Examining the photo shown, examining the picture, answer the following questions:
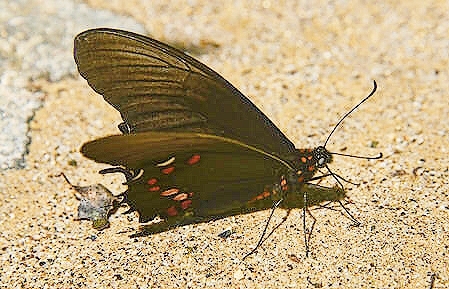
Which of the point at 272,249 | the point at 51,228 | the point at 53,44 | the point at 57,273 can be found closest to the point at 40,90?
the point at 53,44

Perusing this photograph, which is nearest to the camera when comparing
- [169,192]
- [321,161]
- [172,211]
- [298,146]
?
[169,192]

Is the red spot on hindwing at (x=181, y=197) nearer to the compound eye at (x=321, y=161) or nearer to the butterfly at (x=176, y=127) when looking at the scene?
the butterfly at (x=176, y=127)

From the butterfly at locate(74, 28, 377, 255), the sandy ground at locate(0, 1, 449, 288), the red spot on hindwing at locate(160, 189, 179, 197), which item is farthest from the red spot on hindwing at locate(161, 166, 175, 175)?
the sandy ground at locate(0, 1, 449, 288)

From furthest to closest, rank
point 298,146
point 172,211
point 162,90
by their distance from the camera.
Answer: point 298,146
point 172,211
point 162,90

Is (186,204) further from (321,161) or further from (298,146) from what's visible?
(298,146)

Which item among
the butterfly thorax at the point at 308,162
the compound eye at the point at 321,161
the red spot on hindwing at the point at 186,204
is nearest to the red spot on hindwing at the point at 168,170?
the red spot on hindwing at the point at 186,204

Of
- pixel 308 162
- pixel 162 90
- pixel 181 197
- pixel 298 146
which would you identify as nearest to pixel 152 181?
pixel 181 197

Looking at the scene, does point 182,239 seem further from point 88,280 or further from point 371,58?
point 371,58
